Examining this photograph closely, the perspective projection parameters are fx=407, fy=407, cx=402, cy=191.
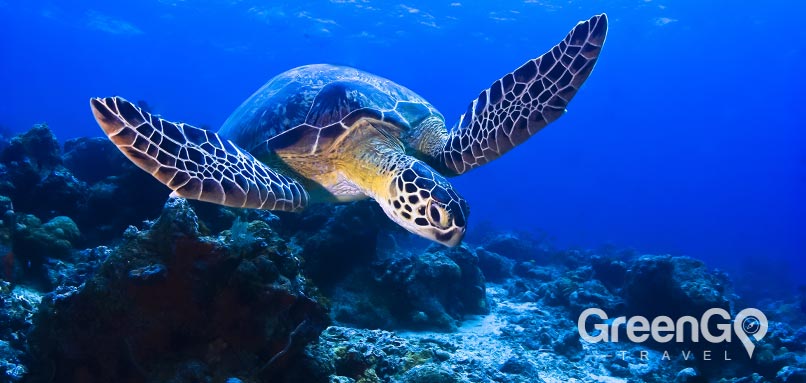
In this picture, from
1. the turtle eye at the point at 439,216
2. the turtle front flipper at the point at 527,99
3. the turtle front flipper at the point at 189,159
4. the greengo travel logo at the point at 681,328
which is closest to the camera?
the turtle front flipper at the point at 189,159

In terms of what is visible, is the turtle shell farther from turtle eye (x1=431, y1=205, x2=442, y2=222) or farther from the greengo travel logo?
the greengo travel logo

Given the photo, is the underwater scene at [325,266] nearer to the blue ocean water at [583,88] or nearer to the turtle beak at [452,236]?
A: the turtle beak at [452,236]

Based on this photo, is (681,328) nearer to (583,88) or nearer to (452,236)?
(452,236)

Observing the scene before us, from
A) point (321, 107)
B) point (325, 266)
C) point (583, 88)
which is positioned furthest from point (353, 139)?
point (583, 88)

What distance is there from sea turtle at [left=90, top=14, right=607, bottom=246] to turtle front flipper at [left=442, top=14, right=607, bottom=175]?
0.01 meters

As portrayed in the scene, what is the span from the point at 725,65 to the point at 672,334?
6124 cm

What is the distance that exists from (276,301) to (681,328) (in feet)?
25.0

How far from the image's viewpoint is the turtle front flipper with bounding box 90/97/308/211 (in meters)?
3.29

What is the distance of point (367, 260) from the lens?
673 cm

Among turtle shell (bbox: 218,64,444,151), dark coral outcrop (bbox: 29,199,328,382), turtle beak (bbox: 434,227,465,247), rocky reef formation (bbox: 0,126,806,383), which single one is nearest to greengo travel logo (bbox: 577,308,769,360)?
rocky reef formation (bbox: 0,126,806,383)

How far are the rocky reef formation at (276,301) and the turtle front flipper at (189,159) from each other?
0.39m

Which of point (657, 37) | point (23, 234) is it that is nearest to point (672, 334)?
point (23, 234)

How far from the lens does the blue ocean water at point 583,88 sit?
39.0 metres

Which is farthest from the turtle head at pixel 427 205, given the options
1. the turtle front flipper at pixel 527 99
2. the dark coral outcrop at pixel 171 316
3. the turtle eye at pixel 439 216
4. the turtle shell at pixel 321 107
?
the dark coral outcrop at pixel 171 316
